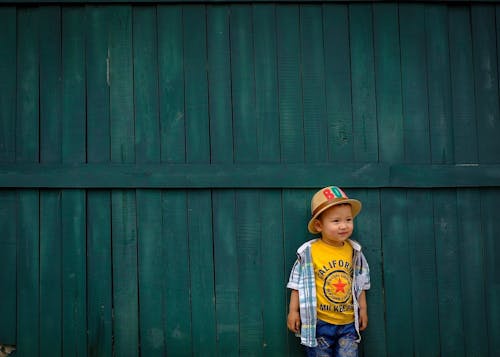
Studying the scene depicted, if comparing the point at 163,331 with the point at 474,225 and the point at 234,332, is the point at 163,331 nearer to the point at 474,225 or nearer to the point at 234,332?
the point at 234,332

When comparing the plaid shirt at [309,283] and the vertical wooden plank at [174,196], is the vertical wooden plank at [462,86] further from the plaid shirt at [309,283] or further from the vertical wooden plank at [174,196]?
the vertical wooden plank at [174,196]

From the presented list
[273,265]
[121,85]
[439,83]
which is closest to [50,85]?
[121,85]

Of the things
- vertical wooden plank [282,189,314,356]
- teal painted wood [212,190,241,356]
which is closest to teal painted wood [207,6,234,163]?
teal painted wood [212,190,241,356]

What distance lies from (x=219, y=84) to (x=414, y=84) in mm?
1278

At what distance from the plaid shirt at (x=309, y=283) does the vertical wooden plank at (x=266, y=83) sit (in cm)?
67

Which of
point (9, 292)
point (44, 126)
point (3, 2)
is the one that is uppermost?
point (3, 2)

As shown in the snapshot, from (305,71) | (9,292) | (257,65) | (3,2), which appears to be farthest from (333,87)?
(9,292)

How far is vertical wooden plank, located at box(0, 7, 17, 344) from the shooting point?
336 centimetres

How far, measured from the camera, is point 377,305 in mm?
3430

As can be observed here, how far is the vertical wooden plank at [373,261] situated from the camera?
342cm

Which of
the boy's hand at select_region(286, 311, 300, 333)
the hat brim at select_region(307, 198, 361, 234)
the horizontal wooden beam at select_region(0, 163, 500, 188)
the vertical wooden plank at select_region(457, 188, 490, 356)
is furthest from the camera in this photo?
the vertical wooden plank at select_region(457, 188, 490, 356)

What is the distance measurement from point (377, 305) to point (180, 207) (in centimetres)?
141

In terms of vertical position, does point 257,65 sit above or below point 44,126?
above

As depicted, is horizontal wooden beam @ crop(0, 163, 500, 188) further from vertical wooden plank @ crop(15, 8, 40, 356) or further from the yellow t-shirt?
the yellow t-shirt
